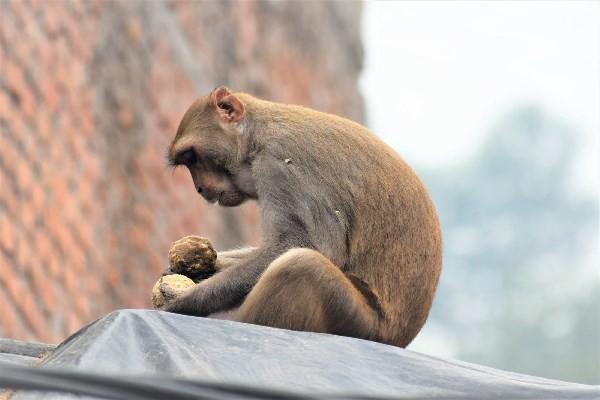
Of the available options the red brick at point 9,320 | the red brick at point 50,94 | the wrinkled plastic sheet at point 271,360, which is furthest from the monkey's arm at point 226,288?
the red brick at point 50,94

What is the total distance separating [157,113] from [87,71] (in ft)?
3.29

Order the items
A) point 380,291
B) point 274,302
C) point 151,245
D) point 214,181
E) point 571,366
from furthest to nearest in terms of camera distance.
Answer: point 571,366
point 151,245
point 214,181
point 380,291
point 274,302

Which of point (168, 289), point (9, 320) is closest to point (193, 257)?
point (168, 289)

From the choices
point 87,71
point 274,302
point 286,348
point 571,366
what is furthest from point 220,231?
point 571,366

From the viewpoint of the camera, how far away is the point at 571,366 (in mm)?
25172

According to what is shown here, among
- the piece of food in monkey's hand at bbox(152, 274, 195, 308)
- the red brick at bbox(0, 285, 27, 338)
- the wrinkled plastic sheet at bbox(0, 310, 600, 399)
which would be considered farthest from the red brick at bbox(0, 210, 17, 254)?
the wrinkled plastic sheet at bbox(0, 310, 600, 399)

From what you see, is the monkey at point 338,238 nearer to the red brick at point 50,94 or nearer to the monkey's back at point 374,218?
the monkey's back at point 374,218

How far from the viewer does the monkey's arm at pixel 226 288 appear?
4496 mm

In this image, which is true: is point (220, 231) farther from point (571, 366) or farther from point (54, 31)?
point (571, 366)

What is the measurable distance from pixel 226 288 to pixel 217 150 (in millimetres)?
783

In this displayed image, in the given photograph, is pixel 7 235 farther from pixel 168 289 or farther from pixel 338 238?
pixel 338 238

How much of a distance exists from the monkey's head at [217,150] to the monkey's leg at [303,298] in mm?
761

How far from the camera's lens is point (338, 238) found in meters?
4.59

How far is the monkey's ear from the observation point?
5.09 m
